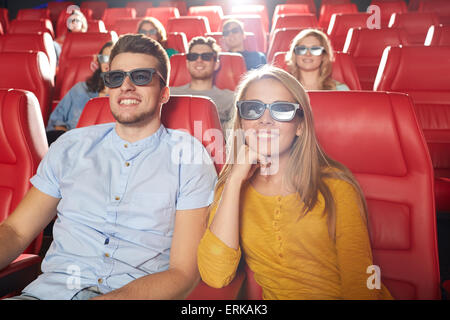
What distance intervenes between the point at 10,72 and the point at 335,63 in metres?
1.98

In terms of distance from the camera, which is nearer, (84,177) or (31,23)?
(84,177)

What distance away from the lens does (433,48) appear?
256cm

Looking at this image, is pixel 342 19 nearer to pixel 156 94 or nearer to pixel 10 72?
pixel 10 72

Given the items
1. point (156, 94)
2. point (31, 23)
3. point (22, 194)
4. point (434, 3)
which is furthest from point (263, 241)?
point (434, 3)

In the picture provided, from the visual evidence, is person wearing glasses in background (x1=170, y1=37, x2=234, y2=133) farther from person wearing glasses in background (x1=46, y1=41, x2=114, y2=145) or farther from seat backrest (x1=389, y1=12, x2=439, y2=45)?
seat backrest (x1=389, y1=12, x2=439, y2=45)

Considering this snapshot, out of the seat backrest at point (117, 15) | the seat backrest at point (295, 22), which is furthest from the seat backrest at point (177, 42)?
the seat backrest at point (117, 15)

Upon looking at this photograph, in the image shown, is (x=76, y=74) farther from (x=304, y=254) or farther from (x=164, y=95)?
(x=304, y=254)

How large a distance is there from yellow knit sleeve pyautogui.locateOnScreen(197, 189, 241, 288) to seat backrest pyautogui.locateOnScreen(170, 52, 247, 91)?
2.01m

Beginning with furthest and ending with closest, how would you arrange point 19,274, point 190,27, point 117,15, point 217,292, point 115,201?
1. point 117,15
2. point 190,27
3. point 115,201
4. point 19,274
5. point 217,292

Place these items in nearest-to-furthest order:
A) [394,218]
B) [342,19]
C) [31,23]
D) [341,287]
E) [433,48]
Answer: [341,287] < [394,218] < [433,48] < [342,19] < [31,23]

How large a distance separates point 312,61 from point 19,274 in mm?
2123

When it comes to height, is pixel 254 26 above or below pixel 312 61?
above

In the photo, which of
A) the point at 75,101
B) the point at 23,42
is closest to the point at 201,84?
the point at 75,101

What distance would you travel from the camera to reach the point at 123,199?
126 centimetres
